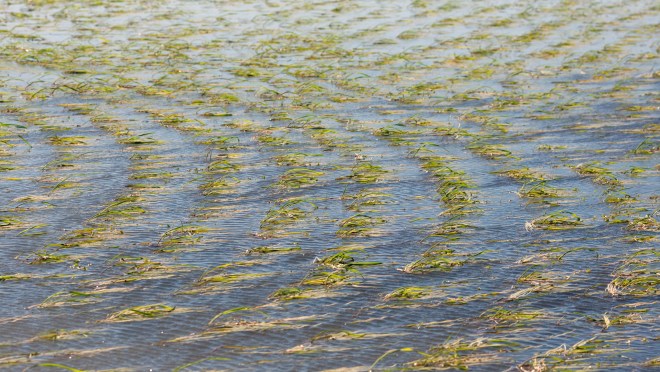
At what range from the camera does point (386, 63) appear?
11102 millimetres

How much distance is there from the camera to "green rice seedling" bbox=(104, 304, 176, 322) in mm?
4449

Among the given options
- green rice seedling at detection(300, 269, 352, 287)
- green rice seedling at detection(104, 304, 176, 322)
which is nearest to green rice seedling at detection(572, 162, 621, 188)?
green rice seedling at detection(300, 269, 352, 287)

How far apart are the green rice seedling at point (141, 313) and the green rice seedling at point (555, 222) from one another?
2.25 meters

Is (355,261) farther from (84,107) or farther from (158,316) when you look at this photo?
(84,107)

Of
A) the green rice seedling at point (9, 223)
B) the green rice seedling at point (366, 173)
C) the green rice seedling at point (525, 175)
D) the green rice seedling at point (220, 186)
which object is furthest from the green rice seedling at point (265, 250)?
the green rice seedling at point (525, 175)

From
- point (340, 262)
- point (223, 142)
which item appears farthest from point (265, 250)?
point (223, 142)

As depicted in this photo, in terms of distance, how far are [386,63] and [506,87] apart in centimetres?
159

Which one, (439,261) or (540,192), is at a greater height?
(439,261)

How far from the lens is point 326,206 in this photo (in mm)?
6188

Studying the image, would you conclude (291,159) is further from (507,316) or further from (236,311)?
(507,316)

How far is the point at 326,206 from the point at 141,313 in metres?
1.94

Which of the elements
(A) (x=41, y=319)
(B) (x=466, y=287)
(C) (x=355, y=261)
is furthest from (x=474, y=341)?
(A) (x=41, y=319)

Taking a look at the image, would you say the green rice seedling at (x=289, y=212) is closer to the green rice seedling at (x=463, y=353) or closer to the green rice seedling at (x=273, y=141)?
the green rice seedling at (x=273, y=141)

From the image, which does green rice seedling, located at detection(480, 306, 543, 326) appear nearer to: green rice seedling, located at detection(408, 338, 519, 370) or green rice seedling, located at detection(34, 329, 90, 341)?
green rice seedling, located at detection(408, 338, 519, 370)
